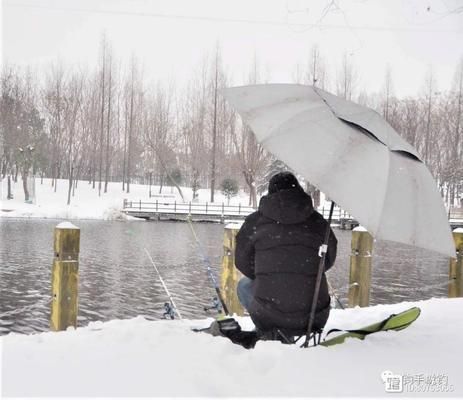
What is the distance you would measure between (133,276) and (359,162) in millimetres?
9899

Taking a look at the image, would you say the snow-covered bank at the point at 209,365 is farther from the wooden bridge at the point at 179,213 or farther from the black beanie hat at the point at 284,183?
the wooden bridge at the point at 179,213

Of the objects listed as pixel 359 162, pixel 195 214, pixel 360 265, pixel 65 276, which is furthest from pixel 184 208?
pixel 359 162

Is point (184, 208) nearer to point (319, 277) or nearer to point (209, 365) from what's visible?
point (319, 277)

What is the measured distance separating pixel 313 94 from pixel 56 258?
9.87ft

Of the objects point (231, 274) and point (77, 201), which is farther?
point (77, 201)

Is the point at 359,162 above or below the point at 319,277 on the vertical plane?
above

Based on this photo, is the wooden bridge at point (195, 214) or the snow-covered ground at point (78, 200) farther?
the wooden bridge at point (195, 214)

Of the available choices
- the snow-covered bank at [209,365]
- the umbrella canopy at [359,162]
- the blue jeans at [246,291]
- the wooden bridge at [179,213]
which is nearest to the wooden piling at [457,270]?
the snow-covered bank at [209,365]

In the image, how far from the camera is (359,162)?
9.44 ft

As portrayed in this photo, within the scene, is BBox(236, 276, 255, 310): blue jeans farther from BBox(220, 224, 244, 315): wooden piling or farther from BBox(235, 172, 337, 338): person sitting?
BBox(220, 224, 244, 315): wooden piling

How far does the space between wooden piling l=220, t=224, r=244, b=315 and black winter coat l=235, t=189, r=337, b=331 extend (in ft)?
7.92

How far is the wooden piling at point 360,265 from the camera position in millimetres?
6137

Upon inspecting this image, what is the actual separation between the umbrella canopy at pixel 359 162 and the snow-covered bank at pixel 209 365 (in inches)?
32.8

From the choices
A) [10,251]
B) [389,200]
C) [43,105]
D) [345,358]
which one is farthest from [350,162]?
[43,105]
